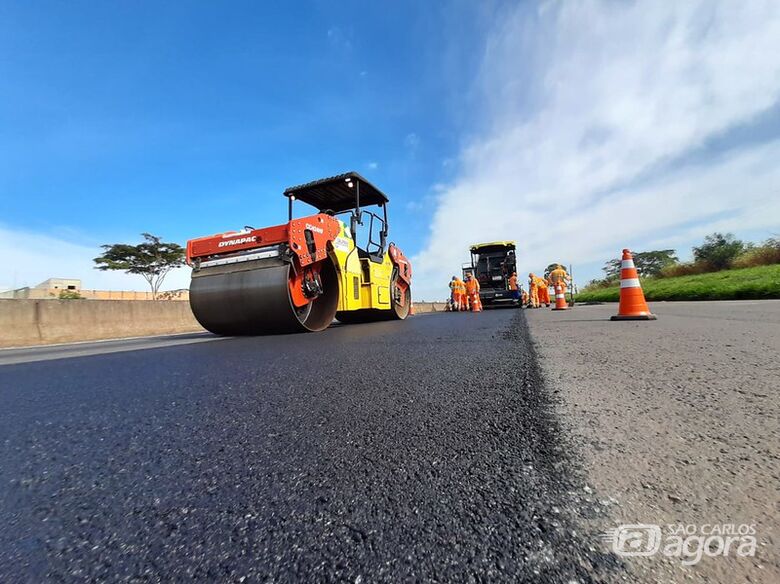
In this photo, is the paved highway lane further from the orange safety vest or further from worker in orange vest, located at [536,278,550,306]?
worker in orange vest, located at [536,278,550,306]

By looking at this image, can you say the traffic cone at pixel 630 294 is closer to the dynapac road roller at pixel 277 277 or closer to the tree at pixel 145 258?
the dynapac road roller at pixel 277 277

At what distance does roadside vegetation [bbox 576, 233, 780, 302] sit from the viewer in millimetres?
12184

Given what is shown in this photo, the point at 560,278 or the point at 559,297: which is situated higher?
the point at 560,278

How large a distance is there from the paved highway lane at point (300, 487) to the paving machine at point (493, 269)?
1509 cm

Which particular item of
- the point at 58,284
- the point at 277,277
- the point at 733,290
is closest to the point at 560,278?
the point at 733,290

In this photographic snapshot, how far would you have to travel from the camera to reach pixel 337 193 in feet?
24.9

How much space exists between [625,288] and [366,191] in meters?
5.04

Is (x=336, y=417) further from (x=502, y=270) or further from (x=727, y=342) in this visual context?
(x=502, y=270)

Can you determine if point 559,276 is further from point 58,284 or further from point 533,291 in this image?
point 58,284

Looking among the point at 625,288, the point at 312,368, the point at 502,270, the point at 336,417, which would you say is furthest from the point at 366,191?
the point at 502,270

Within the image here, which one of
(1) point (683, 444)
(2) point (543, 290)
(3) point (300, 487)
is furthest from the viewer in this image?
(2) point (543, 290)

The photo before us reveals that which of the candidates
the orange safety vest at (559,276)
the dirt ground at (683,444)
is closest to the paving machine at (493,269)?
the orange safety vest at (559,276)

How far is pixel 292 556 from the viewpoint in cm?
61

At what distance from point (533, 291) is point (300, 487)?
1592cm
